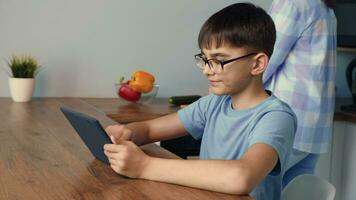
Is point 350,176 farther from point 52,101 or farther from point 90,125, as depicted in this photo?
point 90,125

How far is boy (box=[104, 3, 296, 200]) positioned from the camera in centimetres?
105

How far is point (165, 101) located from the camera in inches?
97.5

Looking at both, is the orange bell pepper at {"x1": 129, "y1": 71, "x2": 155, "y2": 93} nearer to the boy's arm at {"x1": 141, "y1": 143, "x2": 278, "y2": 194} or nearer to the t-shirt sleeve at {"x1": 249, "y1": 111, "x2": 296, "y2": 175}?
the t-shirt sleeve at {"x1": 249, "y1": 111, "x2": 296, "y2": 175}

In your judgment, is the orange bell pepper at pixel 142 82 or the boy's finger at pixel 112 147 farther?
the orange bell pepper at pixel 142 82

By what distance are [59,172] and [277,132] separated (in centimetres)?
46

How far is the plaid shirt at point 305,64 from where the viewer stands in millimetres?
1855

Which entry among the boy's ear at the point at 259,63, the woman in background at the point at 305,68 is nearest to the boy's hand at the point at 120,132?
the boy's ear at the point at 259,63

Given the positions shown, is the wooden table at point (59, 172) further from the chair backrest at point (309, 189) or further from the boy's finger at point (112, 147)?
the chair backrest at point (309, 189)

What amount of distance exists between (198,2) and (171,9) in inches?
5.6

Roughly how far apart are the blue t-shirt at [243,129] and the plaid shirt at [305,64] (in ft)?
1.65

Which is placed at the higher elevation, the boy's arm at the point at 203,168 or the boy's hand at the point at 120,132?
the boy's arm at the point at 203,168

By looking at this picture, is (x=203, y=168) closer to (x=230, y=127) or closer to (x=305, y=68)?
(x=230, y=127)

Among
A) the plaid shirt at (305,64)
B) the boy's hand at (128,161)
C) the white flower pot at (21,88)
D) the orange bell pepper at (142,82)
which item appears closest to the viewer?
the boy's hand at (128,161)

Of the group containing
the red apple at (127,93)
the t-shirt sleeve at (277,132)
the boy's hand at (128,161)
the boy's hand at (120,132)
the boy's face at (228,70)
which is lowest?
the red apple at (127,93)
